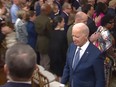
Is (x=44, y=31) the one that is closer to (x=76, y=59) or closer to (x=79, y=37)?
(x=76, y=59)

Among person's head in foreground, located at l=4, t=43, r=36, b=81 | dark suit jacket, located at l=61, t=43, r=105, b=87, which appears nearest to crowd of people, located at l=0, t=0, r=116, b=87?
dark suit jacket, located at l=61, t=43, r=105, b=87

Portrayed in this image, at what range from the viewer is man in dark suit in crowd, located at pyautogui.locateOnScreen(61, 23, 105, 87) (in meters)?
3.66

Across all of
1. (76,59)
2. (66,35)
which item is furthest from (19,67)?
(66,35)

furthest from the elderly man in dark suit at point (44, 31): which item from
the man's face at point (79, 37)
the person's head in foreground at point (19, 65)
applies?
the person's head in foreground at point (19, 65)

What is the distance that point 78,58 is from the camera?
3.79 m

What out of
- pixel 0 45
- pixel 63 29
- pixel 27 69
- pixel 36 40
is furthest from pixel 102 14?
pixel 27 69

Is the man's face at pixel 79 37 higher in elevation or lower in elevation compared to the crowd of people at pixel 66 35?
higher

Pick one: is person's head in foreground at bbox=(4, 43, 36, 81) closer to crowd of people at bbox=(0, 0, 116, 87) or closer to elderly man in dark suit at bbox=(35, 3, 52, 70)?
crowd of people at bbox=(0, 0, 116, 87)

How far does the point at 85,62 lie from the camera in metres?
3.71

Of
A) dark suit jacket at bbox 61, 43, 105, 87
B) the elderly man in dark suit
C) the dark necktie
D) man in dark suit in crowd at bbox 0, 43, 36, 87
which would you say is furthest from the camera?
the elderly man in dark suit

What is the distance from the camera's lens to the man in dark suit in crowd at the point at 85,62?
3.66 meters

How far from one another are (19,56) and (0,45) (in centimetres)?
477

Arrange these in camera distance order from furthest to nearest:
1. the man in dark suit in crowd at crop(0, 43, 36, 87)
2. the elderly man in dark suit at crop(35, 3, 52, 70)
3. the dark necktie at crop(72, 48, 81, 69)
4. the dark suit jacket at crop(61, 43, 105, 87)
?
1. the elderly man in dark suit at crop(35, 3, 52, 70)
2. the dark necktie at crop(72, 48, 81, 69)
3. the dark suit jacket at crop(61, 43, 105, 87)
4. the man in dark suit in crowd at crop(0, 43, 36, 87)

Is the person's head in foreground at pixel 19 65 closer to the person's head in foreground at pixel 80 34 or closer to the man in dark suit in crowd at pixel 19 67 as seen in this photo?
the man in dark suit in crowd at pixel 19 67
